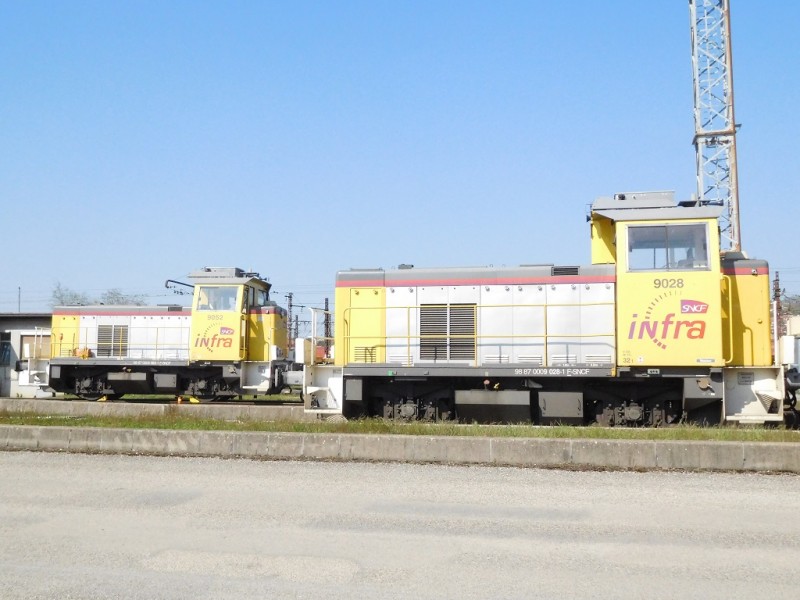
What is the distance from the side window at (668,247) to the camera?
40.2 feet

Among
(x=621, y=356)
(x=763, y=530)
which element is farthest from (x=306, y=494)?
(x=621, y=356)

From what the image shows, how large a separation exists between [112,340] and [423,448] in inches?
663

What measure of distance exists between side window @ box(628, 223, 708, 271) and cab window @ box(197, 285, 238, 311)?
40.8ft

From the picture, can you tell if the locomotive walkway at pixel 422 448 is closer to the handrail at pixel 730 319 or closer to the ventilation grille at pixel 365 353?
the handrail at pixel 730 319

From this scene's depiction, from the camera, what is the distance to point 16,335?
1252 inches

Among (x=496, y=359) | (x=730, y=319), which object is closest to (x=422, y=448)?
(x=496, y=359)

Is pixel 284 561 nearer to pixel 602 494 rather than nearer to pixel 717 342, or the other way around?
pixel 602 494

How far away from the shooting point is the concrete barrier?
329 inches

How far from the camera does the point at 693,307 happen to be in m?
12.1

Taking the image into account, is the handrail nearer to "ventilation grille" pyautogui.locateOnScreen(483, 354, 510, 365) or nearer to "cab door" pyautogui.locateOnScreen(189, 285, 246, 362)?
"ventilation grille" pyautogui.locateOnScreen(483, 354, 510, 365)

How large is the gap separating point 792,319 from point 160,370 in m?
16.7

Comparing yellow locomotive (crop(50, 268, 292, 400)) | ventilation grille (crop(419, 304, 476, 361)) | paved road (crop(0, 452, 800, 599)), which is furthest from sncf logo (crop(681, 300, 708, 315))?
yellow locomotive (crop(50, 268, 292, 400))

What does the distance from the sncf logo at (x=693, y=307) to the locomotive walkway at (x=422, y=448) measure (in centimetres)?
413

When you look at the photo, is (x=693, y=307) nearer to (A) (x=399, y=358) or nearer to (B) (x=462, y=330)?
(B) (x=462, y=330)
